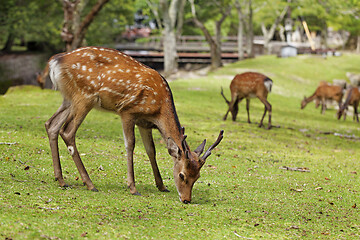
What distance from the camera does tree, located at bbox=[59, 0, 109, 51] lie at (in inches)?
832

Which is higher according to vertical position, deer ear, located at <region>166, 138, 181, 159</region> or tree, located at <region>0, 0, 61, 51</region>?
tree, located at <region>0, 0, 61, 51</region>

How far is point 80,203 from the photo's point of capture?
5.82m

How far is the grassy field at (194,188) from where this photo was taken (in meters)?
5.33

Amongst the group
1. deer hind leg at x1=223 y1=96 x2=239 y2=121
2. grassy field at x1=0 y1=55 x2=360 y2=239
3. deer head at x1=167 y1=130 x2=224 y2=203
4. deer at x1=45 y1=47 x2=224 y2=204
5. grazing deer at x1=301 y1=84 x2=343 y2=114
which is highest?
deer at x1=45 y1=47 x2=224 y2=204

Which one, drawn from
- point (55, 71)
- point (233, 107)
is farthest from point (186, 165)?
point (233, 107)

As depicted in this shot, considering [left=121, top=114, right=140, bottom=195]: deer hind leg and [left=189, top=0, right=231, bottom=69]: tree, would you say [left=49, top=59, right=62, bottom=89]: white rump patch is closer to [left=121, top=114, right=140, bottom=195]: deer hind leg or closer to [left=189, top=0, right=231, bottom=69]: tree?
[left=121, top=114, right=140, bottom=195]: deer hind leg

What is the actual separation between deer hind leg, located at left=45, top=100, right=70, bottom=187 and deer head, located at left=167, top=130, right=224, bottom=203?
163 centimetres

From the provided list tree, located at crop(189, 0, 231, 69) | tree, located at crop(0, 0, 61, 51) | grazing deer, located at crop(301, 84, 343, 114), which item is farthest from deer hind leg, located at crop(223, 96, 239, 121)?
tree, located at crop(0, 0, 61, 51)

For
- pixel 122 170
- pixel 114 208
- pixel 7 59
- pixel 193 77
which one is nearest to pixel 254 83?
pixel 122 170

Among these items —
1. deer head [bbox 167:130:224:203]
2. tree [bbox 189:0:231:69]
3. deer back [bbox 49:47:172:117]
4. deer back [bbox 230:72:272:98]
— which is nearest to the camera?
deer head [bbox 167:130:224:203]

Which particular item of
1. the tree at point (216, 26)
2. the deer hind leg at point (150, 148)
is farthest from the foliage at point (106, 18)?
the deer hind leg at point (150, 148)

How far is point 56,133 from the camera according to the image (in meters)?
6.95

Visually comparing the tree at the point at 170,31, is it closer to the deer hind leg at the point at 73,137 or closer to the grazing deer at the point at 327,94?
the grazing deer at the point at 327,94

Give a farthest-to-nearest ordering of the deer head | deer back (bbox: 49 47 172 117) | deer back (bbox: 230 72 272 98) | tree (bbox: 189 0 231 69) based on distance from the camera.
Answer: tree (bbox: 189 0 231 69) < deer back (bbox: 230 72 272 98) < deer back (bbox: 49 47 172 117) < the deer head
